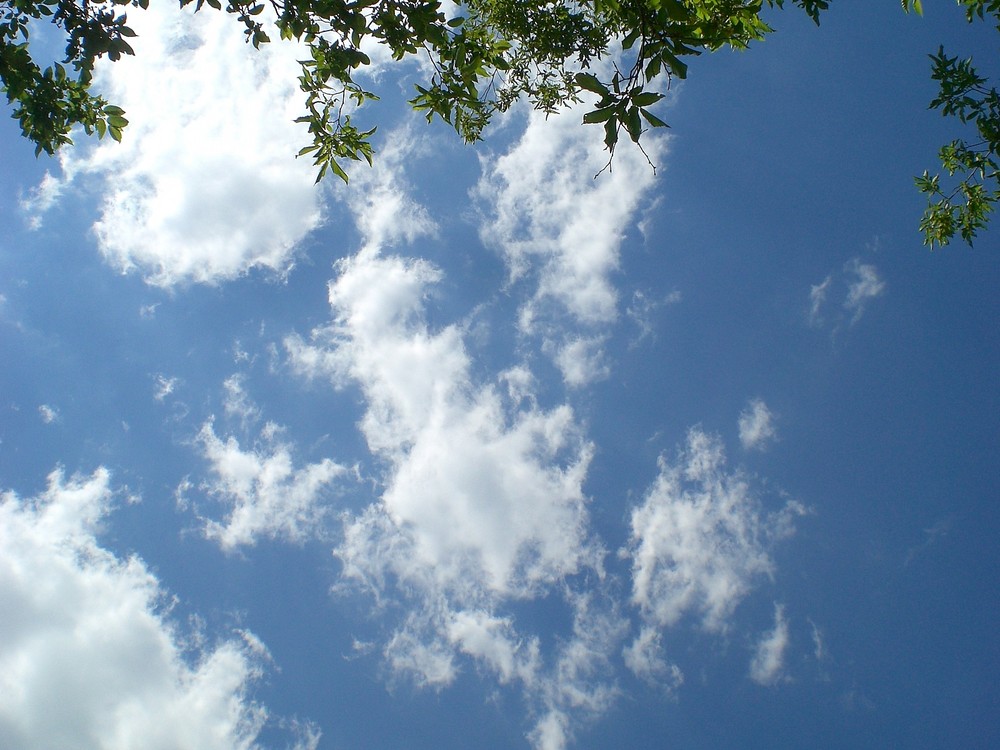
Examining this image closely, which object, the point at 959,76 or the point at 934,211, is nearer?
the point at 959,76

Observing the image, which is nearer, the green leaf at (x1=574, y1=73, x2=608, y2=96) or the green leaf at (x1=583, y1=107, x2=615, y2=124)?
the green leaf at (x1=574, y1=73, x2=608, y2=96)

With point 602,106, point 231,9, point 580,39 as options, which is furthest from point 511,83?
point 602,106

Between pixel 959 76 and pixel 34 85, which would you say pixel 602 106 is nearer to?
pixel 34 85

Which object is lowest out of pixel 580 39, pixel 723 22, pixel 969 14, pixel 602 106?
pixel 602 106

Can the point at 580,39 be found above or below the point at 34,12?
above

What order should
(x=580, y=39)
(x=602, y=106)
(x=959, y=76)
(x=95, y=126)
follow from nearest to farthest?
(x=602, y=106)
(x=95, y=126)
(x=580, y=39)
(x=959, y=76)

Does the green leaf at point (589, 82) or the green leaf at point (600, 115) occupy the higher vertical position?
the green leaf at point (600, 115)

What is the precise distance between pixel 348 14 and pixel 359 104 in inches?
48.8

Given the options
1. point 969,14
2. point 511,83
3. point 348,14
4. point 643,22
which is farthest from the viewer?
point 511,83

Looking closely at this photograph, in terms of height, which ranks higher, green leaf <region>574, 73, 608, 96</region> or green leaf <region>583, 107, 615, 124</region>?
green leaf <region>583, 107, 615, 124</region>

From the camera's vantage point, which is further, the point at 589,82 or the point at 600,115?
the point at 600,115

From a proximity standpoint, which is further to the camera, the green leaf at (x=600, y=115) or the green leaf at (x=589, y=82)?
the green leaf at (x=600, y=115)

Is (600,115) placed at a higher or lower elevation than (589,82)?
higher

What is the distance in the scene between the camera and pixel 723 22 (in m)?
5.38
